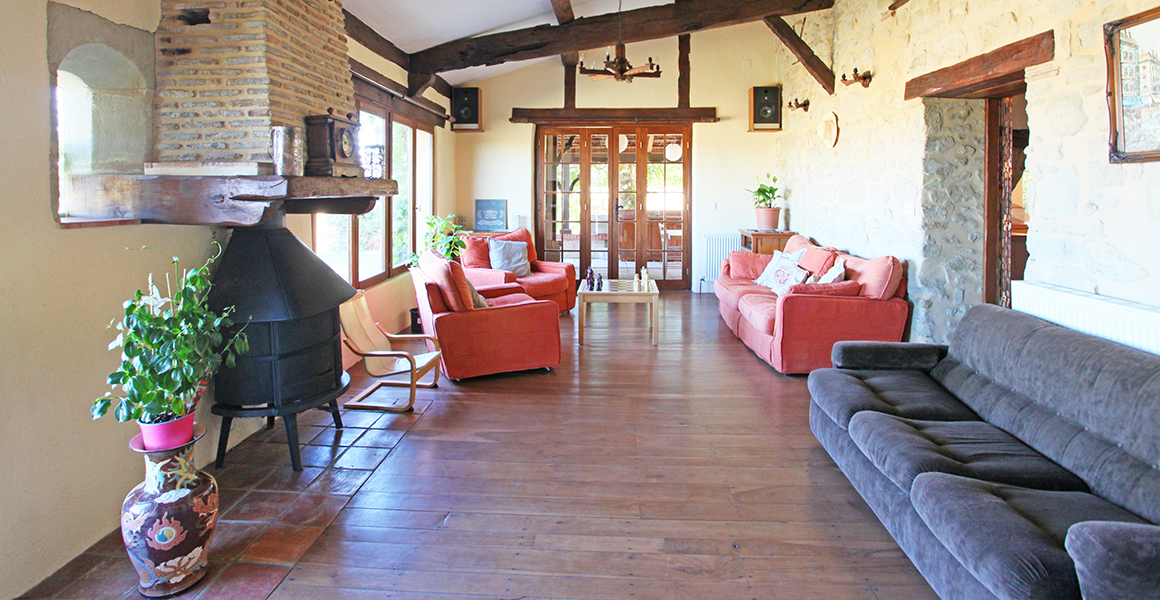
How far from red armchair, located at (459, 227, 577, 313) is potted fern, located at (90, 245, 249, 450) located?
4.84 m

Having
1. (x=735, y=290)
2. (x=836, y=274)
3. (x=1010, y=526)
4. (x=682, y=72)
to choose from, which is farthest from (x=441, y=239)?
(x=1010, y=526)

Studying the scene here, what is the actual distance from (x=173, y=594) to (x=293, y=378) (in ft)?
3.96

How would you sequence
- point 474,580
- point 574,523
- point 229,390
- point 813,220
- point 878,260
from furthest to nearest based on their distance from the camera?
point 813,220 → point 878,260 → point 229,390 → point 574,523 → point 474,580

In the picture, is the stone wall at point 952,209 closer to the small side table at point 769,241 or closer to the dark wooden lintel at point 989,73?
the dark wooden lintel at point 989,73

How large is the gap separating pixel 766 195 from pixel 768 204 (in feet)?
0.48

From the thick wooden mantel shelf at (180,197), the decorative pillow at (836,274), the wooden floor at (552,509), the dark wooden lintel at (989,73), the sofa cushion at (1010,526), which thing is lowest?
the wooden floor at (552,509)

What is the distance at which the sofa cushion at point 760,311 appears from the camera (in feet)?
18.0

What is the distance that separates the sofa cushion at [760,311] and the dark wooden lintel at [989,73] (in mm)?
1909

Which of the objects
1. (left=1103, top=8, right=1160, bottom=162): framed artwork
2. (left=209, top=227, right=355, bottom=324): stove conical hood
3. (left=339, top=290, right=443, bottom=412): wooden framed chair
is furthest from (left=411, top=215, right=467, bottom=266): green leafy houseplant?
(left=1103, top=8, right=1160, bottom=162): framed artwork

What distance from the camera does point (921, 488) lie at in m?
2.40

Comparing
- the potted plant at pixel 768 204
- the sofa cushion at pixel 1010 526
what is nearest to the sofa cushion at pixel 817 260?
the potted plant at pixel 768 204

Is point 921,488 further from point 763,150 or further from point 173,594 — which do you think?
point 763,150

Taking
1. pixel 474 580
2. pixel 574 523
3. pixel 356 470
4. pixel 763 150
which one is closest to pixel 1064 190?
pixel 574 523

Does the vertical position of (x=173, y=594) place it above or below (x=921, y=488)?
below
